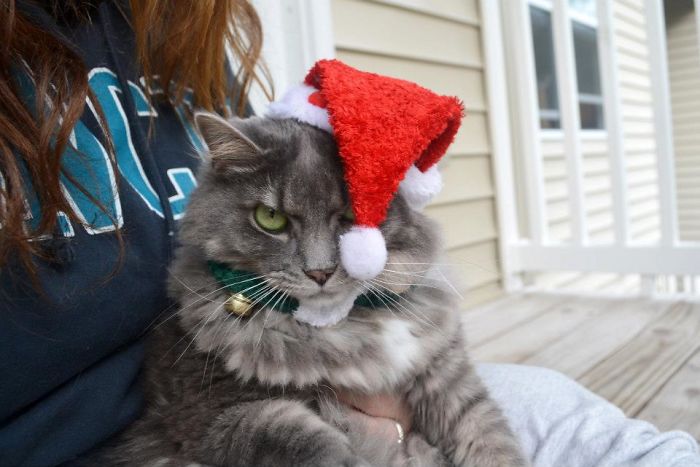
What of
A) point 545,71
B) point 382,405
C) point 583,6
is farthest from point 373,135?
point 583,6

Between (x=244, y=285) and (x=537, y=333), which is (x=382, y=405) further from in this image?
(x=537, y=333)

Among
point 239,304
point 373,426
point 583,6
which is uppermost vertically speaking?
point 583,6

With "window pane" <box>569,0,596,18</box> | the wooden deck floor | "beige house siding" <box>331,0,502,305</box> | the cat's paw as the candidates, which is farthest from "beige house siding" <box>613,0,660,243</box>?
the cat's paw

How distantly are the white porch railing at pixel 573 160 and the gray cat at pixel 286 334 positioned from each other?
1992 millimetres

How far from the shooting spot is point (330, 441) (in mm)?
850

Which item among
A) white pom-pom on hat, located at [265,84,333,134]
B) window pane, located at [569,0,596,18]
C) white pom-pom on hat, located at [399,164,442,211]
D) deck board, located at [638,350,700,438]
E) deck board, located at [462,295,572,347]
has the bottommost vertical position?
deck board, located at [638,350,700,438]

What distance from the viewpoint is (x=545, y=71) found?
473cm

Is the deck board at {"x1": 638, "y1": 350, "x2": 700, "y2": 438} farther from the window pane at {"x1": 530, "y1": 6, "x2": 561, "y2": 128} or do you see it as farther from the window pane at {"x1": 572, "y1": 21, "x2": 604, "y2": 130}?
the window pane at {"x1": 572, "y1": 21, "x2": 604, "y2": 130}

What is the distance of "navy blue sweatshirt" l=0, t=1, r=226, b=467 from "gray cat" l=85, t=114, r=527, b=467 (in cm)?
6

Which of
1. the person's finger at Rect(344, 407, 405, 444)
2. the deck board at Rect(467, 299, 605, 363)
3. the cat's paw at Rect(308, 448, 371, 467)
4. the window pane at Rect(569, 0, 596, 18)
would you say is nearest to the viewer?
the cat's paw at Rect(308, 448, 371, 467)

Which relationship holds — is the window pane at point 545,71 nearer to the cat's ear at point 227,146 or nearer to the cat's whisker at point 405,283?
the cat's whisker at point 405,283

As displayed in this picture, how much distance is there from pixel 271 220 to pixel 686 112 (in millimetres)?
6057

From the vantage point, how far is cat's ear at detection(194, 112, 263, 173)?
3.13 feet

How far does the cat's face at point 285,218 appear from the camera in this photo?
93 centimetres
